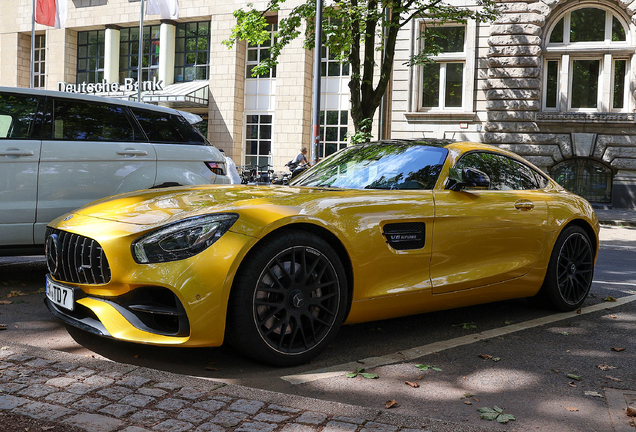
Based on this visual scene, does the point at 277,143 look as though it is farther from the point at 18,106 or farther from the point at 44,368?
the point at 44,368

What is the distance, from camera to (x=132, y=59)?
32250 mm

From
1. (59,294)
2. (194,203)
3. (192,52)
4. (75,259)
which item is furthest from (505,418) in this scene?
(192,52)

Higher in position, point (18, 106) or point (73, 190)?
point (18, 106)

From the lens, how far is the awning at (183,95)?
92.8 ft

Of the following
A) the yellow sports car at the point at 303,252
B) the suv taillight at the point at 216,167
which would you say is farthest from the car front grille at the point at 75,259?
the suv taillight at the point at 216,167

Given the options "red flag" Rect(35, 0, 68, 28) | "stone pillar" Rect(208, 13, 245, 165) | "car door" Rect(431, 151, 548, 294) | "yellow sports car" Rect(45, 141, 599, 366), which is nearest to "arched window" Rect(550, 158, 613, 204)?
"stone pillar" Rect(208, 13, 245, 165)

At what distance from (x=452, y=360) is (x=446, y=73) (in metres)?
21.2

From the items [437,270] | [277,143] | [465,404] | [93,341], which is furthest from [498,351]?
[277,143]

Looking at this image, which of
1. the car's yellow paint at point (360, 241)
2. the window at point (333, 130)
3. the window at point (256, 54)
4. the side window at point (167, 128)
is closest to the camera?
the car's yellow paint at point (360, 241)

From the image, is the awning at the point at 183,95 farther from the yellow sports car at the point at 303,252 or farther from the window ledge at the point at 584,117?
the yellow sports car at the point at 303,252

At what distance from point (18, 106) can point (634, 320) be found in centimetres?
561

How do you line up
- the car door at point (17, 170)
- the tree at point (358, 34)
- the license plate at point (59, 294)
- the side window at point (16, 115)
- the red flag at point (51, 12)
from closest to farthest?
1. the license plate at point (59, 294)
2. the car door at point (17, 170)
3. the side window at point (16, 115)
4. the tree at point (358, 34)
5. the red flag at point (51, 12)

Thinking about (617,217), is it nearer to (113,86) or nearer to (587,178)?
(587,178)

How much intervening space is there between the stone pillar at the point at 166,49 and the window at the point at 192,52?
0.30 meters
